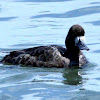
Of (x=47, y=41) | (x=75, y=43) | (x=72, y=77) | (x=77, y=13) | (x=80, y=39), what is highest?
(x=77, y=13)

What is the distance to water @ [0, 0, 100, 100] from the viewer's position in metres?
10.3

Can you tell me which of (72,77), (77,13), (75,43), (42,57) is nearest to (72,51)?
(75,43)

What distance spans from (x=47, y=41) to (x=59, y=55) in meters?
2.61

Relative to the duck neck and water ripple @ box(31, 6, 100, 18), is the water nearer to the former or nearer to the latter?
water ripple @ box(31, 6, 100, 18)

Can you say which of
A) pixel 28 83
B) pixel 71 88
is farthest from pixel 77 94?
pixel 28 83

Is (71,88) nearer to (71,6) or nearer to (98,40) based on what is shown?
(98,40)

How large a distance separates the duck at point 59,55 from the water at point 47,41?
0.28 metres

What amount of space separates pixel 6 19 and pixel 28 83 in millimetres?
7597

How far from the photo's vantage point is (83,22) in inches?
690

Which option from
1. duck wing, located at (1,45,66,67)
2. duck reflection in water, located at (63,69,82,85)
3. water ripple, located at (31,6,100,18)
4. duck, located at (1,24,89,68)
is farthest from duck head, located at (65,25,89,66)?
water ripple, located at (31,6,100,18)

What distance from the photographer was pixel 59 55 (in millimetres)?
12734

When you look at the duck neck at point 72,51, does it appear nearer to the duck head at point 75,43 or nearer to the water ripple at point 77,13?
the duck head at point 75,43

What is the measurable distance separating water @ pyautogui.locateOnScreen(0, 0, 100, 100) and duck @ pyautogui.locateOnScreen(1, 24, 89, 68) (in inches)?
10.9

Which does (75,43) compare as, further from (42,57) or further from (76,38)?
(42,57)
